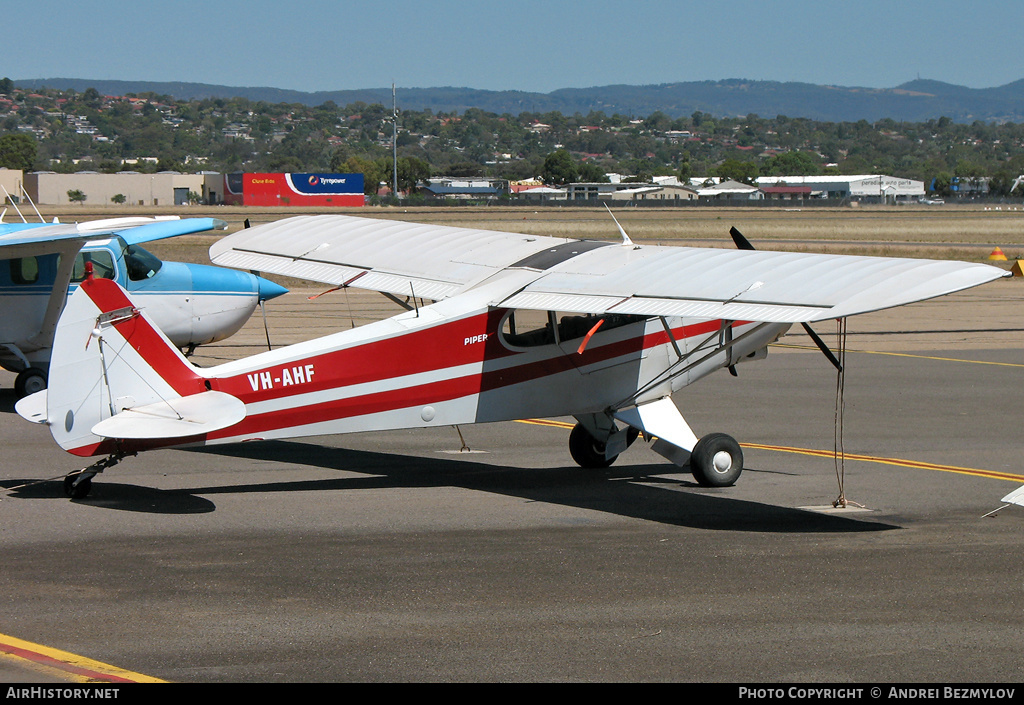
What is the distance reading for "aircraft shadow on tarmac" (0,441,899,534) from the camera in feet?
31.9

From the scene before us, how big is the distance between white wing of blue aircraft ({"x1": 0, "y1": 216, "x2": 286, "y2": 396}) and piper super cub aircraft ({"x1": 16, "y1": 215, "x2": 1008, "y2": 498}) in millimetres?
3953

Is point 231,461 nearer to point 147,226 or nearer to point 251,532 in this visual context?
point 251,532

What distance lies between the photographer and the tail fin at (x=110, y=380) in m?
9.20

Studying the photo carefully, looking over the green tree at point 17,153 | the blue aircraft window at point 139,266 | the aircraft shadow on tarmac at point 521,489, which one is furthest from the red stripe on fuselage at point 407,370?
the green tree at point 17,153

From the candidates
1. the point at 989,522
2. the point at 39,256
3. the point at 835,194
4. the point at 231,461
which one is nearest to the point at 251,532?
the point at 231,461

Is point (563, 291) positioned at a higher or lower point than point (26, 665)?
higher

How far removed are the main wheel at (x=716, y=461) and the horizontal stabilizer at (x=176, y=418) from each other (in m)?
4.28

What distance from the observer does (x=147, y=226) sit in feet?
53.1

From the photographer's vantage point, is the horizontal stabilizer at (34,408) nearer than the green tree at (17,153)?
Yes

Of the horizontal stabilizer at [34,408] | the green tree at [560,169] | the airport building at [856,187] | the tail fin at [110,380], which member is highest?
the tail fin at [110,380]

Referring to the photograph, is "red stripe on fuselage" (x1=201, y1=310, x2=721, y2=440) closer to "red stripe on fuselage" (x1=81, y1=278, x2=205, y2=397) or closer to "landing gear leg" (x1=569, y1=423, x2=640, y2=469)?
"red stripe on fuselage" (x1=81, y1=278, x2=205, y2=397)

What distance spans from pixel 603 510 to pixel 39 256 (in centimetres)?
879

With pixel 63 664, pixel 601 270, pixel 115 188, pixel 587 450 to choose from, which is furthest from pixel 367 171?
pixel 63 664

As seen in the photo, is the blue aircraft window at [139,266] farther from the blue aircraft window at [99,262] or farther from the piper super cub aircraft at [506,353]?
the piper super cub aircraft at [506,353]
